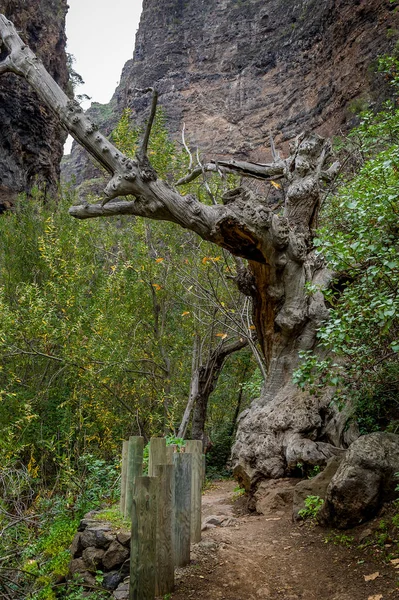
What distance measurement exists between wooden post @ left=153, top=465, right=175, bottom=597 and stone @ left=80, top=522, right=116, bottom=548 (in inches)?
47.5

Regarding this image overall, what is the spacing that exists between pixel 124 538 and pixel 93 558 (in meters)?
0.37

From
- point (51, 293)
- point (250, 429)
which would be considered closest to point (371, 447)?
point (250, 429)

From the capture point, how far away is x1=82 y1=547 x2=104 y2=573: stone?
4566 mm

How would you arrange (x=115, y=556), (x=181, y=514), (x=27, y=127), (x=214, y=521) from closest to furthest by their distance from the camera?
1. (x=181, y=514)
2. (x=115, y=556)
3. (x=214, y=521)
4. (x=27, y=127)

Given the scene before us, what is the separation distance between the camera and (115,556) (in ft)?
14.8

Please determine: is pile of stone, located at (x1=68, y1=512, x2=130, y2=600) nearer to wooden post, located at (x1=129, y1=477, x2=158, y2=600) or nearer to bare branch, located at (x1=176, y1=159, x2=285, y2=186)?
wooden post, located at (x1=129, y1=477, x2=158, y2=600)

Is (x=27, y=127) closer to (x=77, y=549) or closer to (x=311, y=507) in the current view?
(x=77, y=549)

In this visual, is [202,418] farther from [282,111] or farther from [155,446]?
[282,111]

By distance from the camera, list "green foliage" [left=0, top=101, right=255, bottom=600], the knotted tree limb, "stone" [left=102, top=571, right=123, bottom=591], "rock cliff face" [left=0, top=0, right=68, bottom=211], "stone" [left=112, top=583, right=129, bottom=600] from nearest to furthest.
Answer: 1. "stone" [left=112, top=583, right=129, bottom=600]
2. "stone" [left=102, top=571, right=123, bottom=591]
3. the knotted tree limb
4. "green foliage" [left=0, top=101, right=255, bottom=600]
5. "rock cliff face" [left=0, top=0, right=68, bottom=211]

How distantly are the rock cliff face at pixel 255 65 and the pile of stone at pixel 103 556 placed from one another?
82.0 ft

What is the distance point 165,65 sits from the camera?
42.6 metres

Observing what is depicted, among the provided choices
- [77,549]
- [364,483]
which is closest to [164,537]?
[77,549]

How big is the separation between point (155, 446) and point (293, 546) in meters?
1.64

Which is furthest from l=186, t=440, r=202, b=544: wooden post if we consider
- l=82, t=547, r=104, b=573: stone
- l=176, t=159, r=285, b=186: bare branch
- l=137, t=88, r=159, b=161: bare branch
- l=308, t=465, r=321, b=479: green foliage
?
l=176, t=159, r=285, b=186: bare branch
